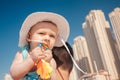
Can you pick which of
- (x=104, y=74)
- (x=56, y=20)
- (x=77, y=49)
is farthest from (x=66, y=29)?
(x=77, y=49)

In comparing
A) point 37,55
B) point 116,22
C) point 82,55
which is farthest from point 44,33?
point 82,55

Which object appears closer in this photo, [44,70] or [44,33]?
[44,70]

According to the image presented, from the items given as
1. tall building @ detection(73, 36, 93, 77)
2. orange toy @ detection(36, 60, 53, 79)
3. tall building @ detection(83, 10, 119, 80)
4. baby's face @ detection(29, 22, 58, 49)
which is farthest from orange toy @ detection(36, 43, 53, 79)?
tall building @ detection(73, 36, 93, 77)

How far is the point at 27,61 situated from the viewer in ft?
3.73

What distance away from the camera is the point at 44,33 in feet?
4.18

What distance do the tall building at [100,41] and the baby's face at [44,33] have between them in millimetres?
49302

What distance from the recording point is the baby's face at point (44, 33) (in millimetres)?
1213

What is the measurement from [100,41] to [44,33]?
52992mm

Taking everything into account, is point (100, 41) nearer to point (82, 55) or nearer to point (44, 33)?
point (82, 55)

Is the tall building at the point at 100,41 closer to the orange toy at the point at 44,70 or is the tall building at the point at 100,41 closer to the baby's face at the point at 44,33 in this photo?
the baby's face at the point at 44,33

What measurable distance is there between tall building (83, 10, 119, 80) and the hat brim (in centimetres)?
4917

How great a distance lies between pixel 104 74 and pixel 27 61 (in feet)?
146

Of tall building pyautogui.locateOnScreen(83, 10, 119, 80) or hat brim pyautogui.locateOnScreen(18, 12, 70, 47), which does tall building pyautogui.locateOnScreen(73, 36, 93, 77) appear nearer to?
tall building pyautogui.locateOnScreen(83, 10, 119, 80)

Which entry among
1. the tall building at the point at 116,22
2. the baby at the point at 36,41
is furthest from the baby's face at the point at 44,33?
the tall building at the point at 116,22
